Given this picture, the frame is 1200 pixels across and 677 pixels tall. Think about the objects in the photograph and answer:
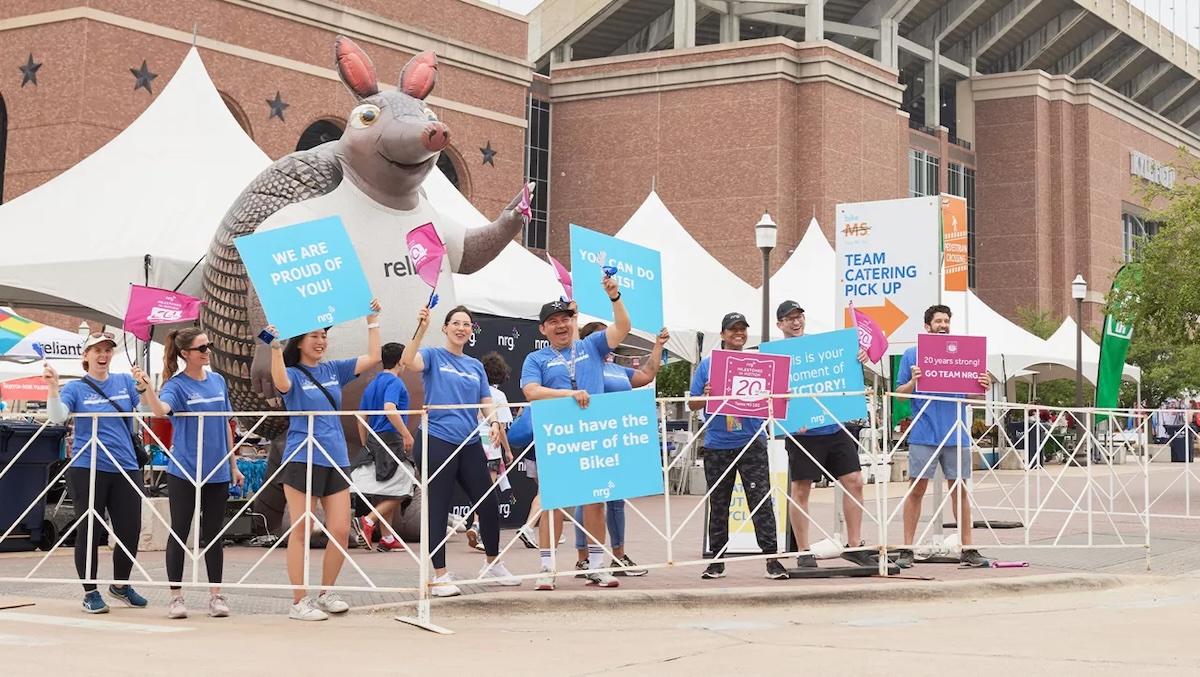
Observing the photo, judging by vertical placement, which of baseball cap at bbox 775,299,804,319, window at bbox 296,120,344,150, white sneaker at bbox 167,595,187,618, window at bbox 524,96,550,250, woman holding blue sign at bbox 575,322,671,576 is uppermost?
window at bbox 524,96,550,250

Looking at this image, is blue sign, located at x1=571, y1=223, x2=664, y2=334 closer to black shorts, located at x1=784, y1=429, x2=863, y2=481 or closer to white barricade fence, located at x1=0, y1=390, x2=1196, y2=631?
white barricade fence, located at x1=0, y1=390, x2=1196, y2=631

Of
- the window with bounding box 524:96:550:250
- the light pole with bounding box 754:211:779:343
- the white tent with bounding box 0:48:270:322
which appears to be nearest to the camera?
the white tent with bounding box 0:48:270:322

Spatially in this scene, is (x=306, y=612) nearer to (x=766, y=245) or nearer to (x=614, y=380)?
(x=614, y=380)

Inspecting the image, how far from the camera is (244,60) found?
35000mm

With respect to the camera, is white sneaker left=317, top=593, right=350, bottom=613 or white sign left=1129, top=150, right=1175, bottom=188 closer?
white sneaker left=317, top=593, right=350, bottom=613

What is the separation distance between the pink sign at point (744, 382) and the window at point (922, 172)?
52234 mm

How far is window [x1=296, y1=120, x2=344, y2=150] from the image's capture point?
1460 inches

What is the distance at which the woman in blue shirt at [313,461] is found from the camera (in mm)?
7977

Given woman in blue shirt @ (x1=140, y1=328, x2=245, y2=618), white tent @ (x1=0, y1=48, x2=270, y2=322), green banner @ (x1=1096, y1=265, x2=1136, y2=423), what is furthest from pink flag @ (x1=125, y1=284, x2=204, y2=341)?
green banner @ (x1=1096, y1=265, x2=1136, y2=423)

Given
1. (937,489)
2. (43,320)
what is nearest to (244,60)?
(43,320)

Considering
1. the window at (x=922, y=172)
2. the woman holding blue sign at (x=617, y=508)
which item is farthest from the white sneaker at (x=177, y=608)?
the window at (x=922, y=172)

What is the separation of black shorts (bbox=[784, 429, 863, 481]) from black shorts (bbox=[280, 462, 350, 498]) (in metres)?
3.41

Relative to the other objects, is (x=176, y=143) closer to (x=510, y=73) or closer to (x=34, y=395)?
(x=34, y=395)

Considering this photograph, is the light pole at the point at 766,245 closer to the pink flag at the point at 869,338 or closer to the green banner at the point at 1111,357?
the green banner at the point at 1111,357
